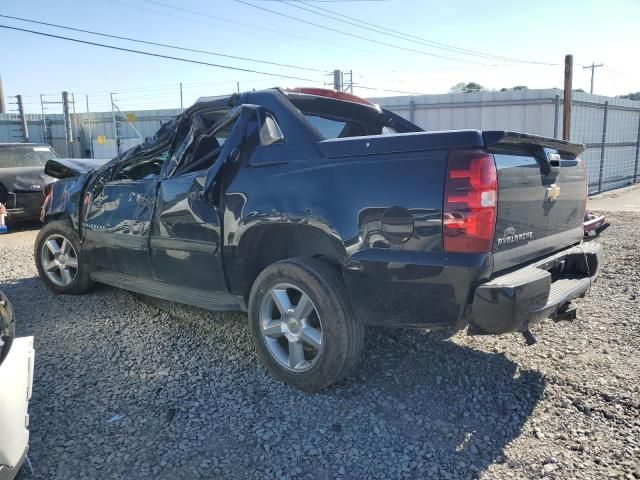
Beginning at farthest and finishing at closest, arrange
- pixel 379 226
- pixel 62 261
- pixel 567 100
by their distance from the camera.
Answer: pixel 567 100, pixel 62 261, pixel 379 226

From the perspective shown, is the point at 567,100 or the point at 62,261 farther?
the point at 567,100

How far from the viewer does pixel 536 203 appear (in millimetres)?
3098

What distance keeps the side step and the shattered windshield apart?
7.60m

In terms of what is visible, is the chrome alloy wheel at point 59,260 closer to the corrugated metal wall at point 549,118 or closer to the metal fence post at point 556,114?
the corrugated metal wall at point 549,118

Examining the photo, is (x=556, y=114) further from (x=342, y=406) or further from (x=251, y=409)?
(x=251, y=409)

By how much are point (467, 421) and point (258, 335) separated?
55.2 inches

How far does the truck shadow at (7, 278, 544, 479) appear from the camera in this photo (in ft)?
8.63

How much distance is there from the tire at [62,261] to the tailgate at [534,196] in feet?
13.3

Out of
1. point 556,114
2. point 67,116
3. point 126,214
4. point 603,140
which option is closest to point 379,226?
point 126,214

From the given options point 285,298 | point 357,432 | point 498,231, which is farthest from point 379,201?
point 357,432

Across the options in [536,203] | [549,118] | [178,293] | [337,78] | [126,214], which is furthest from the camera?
[337,78]

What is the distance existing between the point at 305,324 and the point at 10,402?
1.61 m

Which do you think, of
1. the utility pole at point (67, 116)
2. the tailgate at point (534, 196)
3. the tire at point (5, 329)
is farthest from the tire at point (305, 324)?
the utility pole at point (67, 116)

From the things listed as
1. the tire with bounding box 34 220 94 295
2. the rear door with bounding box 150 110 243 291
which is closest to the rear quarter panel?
the rear door with bounding box 150 110 243 291
